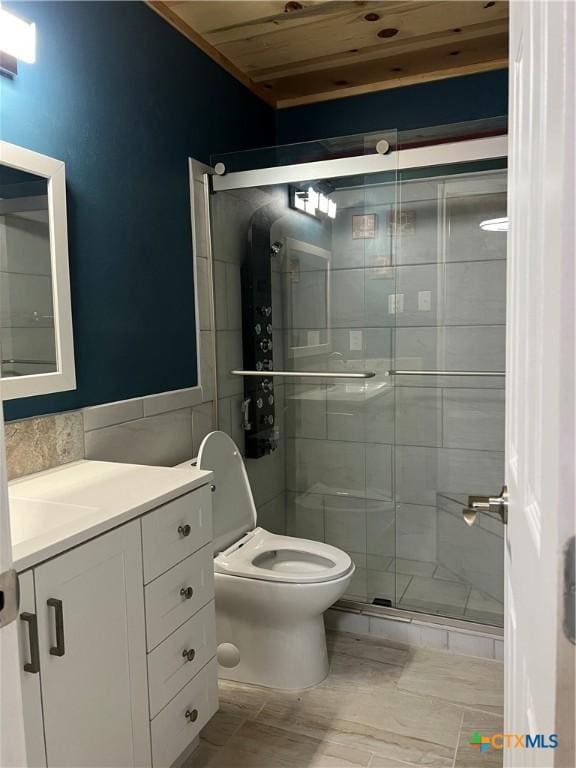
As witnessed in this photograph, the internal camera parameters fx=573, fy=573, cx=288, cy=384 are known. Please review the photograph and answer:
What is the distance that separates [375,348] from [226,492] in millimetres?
878

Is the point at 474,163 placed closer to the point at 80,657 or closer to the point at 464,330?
the point at 464,330

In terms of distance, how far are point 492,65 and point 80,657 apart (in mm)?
2889

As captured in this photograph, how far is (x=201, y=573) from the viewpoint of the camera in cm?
169

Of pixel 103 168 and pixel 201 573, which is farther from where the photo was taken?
pixel 103 168

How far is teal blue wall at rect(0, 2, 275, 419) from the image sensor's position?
175cm

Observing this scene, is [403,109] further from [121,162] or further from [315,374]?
[121,162]

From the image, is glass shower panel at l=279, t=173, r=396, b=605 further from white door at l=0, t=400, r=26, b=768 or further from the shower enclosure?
white door at l=0, t=400, r=26, b=768

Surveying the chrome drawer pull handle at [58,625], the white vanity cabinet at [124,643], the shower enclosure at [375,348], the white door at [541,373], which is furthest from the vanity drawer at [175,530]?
the shower enclosure at [375,348]

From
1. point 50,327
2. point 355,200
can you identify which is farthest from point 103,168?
point 355,200

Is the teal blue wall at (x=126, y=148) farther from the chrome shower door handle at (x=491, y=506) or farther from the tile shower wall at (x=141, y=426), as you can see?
the chrome shower door handle at (x=491, y=506)

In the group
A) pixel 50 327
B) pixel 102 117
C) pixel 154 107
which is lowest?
pixel 50 327

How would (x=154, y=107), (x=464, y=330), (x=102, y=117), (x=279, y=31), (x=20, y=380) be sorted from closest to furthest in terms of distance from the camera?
(x=20, y=380), (x=102, y=117), (x=154, y=107), (x=279, y=31), (x=464, y=330)

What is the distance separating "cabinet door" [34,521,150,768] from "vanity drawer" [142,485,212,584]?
0.04 metres

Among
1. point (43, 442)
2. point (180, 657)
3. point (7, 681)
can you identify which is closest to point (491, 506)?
point (7, 681)
